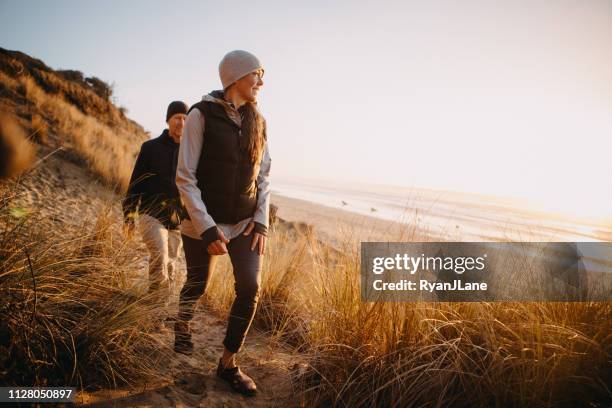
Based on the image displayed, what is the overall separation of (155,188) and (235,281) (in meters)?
1.61

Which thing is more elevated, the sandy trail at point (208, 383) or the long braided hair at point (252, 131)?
the long braided hair at point (252, 131)

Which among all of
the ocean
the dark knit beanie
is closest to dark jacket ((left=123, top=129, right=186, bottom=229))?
the dark knit beanie

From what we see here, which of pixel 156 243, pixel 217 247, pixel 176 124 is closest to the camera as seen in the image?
pixel 217 247

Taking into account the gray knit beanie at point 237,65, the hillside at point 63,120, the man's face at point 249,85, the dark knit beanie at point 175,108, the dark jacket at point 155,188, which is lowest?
the dark jacket at point 155,188

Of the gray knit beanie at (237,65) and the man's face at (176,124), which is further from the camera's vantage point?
the man's face at (176,124)

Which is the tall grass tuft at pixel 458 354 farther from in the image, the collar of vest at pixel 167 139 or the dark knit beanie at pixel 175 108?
the dark knit beanie at pixel 175 108

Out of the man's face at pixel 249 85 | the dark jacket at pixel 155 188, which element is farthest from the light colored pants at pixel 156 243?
the man's face at pixel 249 85

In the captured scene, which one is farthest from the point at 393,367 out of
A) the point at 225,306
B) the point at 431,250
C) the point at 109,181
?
the point at 109,181

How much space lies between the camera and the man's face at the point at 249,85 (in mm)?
2273

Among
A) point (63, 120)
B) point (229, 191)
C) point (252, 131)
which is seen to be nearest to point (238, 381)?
point (229, 191)

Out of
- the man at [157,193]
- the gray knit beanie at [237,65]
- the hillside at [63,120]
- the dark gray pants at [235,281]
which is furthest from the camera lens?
the hillside at [63,120]

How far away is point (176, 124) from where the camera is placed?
3.41 m

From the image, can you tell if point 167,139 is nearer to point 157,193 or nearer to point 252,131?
point 157,193

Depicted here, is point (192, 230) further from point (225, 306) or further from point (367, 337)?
point (225, 306)
